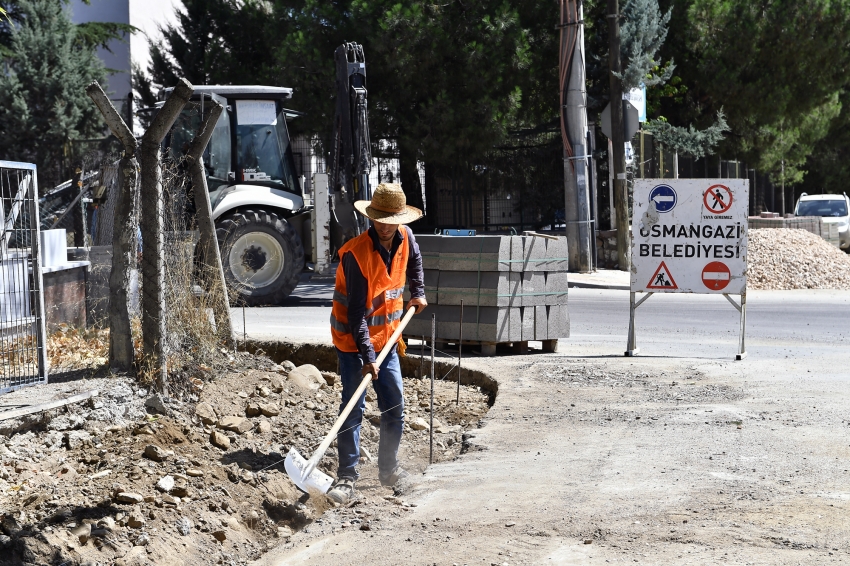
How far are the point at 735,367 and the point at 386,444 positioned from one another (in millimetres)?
4463

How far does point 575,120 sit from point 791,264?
528cm

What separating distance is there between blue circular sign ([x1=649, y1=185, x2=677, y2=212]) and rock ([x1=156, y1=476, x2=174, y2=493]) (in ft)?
19.9

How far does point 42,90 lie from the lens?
85.5 ft

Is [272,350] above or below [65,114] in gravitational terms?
below

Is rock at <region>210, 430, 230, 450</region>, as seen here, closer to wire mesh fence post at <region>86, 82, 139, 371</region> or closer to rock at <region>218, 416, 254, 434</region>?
rock at <region>218, 416, 254, 434</region>

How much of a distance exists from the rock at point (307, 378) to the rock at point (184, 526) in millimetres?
3096

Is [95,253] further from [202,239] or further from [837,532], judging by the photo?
[837,532]

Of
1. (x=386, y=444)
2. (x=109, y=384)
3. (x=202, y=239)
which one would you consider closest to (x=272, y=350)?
(x=202, y=239)

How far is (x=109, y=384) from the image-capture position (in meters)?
7.13

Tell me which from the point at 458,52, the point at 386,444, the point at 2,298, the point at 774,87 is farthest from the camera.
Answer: the point at 774,87

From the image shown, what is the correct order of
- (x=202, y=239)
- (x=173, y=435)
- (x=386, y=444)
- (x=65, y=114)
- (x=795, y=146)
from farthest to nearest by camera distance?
(x=795, y=146) < (x=65, y=114) < (x=202, y=239) < (x=173, y=435) < (x=386, y=444)

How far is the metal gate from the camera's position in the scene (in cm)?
721

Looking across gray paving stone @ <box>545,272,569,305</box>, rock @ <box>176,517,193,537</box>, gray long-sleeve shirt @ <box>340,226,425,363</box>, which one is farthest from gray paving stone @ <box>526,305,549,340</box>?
rock @ <box>176,517,193,537</box>

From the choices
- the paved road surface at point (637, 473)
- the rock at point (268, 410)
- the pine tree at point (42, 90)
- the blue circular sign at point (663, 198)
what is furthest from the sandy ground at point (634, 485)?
the pine tree at point (42, 90)
